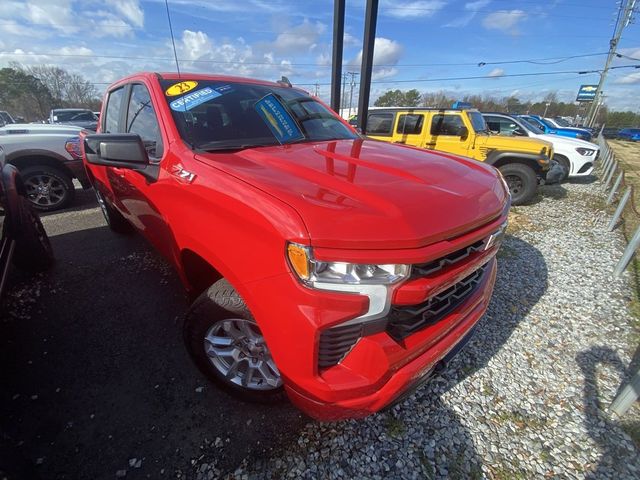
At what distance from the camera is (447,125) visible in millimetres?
6938

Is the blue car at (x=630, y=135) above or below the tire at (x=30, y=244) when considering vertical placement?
below

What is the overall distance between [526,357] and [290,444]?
1944 mm

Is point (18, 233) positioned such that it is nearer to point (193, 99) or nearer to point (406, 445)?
point (193, 99)

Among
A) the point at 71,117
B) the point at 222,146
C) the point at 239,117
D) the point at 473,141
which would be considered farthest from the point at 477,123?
the point at 71,117

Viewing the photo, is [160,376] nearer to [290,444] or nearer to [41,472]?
[41,472]

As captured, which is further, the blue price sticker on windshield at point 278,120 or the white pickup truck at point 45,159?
the white pickup truck at point 45,159

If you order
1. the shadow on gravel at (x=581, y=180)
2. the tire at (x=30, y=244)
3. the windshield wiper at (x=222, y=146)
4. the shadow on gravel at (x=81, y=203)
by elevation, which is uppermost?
the windshield wiper at (x=222, y=146)

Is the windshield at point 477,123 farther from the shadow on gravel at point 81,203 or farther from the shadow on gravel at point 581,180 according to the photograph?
the shadow on gravel at point 81,203

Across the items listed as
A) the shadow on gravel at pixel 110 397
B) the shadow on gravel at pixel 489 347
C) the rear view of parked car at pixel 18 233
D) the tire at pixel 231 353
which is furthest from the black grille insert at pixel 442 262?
the rear view of parked car at pixel 18 233

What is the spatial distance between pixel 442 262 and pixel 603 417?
1759mm

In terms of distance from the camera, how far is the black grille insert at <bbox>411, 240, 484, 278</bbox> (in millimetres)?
1296

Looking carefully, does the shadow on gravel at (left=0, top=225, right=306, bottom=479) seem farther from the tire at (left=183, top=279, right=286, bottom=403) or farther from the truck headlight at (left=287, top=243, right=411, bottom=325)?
the truck headlight at (left=287, top=243, right=411, bottom=325)

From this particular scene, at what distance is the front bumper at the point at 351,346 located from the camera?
1221 mm

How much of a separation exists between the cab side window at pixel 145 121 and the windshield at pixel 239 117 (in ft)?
0.63
